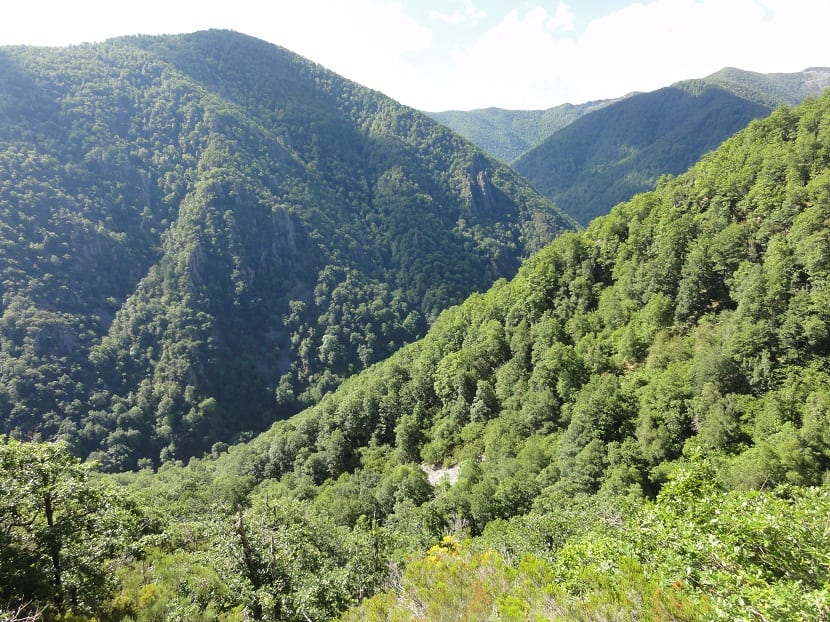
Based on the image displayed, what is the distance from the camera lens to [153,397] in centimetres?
14700

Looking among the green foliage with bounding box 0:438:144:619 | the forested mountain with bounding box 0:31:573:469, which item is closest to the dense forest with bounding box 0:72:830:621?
the green foliage with bounding box 0:438:144:619

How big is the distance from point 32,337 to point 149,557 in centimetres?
15948

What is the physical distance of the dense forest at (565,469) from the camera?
37.6 feet

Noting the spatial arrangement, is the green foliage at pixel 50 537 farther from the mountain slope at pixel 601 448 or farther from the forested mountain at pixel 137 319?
the forested mountain at pixel 137 319

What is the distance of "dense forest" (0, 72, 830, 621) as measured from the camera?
11.4 metres

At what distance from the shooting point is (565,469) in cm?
4344

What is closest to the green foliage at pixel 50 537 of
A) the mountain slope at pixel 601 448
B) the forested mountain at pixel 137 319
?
the mountain slope at pixel 601 448

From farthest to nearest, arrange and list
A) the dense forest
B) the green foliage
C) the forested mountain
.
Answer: the forested mountain → the green foliage → the dense forest

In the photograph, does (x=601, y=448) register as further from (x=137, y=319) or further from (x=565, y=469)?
(x=137, y=319)

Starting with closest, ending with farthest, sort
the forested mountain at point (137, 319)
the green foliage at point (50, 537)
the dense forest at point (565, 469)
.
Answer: the dense forest at point (565, 469)
the green foliage at point (50, 537)
the forested mountain at point (137, 319)

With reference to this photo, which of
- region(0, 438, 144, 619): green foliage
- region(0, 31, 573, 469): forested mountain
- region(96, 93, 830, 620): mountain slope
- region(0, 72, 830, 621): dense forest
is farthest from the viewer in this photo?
region(0, 31, 573, 469): forested mountain

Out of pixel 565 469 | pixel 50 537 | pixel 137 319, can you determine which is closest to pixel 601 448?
pixel 565 469

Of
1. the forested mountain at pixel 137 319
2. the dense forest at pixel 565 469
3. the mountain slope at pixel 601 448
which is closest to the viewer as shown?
the mountain slope at pixel 601 448

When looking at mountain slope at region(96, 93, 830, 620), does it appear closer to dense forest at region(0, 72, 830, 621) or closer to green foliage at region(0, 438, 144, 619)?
dense forest at region(0, 72, 830, 621)
